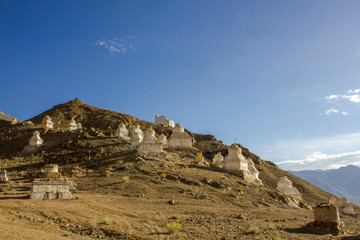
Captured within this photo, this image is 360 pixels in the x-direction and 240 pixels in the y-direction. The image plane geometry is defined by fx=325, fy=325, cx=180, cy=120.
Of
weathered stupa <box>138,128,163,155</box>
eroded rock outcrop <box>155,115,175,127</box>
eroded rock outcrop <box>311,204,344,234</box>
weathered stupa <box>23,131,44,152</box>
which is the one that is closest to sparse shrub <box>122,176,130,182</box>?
weathered stupa <box>138,128,163,155</box>

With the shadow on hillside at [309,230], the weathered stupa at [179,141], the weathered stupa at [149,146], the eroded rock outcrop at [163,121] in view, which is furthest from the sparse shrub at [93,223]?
the eroded rock outcrop at [163,121]

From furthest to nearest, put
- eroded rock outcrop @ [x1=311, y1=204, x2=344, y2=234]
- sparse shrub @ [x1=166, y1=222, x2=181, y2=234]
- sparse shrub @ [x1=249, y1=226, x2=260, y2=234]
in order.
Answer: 1. eroded rock outcrop @ [x1=311, y1=204, x2=344, y2=234]
2. sparse shrub @ [x1=249, y1=226, x2=260, y2=234]
3. sparse shrub @ [x1=166, y1=222, x2=181, y2=234]

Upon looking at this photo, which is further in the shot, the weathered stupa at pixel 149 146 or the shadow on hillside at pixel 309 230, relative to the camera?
the weathered stupa at pixel 149 146

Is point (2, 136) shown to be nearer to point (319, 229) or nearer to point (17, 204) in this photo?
point (17, 204)

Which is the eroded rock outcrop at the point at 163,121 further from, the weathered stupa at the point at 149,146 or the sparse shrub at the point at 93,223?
the sparse shrub at the point at 93,223

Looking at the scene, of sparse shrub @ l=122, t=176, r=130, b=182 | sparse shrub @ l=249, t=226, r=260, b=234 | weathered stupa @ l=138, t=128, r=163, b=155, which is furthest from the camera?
weathered stupa @ l=138, t=128, r=163, b=155

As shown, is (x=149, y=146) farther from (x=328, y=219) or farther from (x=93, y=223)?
(x=328, y=219)

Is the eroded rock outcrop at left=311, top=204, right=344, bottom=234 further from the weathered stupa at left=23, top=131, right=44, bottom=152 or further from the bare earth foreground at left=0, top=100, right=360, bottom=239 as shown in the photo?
the weathered stupa at left=23, top=131, right=44, bottom=152

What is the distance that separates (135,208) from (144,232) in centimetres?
393

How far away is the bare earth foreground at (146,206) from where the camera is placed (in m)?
13.4

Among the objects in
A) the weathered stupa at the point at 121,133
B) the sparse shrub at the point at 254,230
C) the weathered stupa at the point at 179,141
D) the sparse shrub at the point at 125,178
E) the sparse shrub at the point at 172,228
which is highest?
the weathered stupa at the point at 121,133

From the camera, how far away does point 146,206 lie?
58.9 feet

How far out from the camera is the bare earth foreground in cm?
1345

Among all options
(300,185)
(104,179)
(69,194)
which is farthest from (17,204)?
(300,185)
